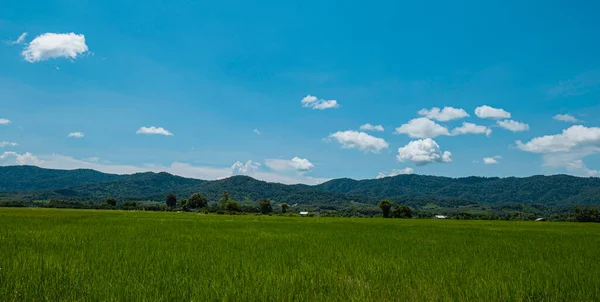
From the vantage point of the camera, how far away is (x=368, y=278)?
660cm

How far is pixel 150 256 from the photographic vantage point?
8242 mm

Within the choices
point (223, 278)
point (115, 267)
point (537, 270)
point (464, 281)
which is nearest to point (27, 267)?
point (115, 267)

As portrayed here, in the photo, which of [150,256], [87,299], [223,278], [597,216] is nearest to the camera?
[87,299]

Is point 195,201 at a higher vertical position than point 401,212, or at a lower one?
higher

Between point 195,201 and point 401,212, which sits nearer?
point 401,212

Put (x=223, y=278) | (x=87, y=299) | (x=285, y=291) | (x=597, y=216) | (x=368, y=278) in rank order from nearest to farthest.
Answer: (x=87, y=299) → (x=285, y=291) → (x=223, y=278) → (x=368, y=278) → (x=597, y=216)

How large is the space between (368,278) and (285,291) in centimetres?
211

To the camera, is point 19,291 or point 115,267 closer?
point 19,291

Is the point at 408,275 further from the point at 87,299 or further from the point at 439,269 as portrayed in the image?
the point at 87,299

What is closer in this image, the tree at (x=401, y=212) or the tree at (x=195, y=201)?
the tree at (x=401, y=212)

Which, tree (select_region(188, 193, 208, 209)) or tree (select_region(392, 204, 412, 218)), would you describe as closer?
tree (select_region(392, 204, 412, 218))

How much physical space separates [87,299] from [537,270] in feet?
29.0

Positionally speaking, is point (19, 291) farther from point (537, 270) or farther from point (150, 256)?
point (537, 270)

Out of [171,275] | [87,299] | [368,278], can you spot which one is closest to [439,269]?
[368,278]
